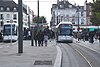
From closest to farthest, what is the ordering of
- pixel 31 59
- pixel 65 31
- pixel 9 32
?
1. pixel 31 59
2. pixel 65 31
3. pixel 9 32

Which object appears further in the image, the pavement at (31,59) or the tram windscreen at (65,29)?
the tram windscreen at (65,29)

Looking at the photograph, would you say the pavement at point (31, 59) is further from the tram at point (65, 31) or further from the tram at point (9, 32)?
the tram at point (9, 32)

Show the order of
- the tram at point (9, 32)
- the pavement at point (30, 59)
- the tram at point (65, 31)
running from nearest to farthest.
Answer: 1. the pavement at point (30, 59)
2. the tram at point (65, 31)
3. the tram at point (9, 32)

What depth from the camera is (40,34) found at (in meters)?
43.1

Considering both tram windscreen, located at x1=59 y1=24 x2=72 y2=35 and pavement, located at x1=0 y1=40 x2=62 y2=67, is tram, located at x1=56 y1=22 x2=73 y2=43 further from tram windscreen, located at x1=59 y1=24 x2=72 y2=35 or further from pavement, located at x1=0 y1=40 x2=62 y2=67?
pavement, located at x1=0 y1=40 x2=62 y2=67

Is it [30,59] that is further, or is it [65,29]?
[65,29]

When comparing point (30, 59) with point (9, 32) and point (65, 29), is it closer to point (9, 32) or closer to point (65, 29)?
point (65, 29)

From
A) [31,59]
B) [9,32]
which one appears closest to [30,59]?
[31,59]

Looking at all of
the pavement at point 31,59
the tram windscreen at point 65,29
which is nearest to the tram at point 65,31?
the tram windscreen at point 65,29

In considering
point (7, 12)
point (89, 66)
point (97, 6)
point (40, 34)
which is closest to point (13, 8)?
point (7, 12)

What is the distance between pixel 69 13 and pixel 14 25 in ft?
361

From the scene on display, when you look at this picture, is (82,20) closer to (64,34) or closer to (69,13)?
(69,13)

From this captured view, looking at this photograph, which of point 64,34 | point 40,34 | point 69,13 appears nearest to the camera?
point 40,34

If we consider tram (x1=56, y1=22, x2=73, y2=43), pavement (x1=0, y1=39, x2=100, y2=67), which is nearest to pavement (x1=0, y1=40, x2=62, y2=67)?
pavement (x1=0, y1=39, x2=100, y2=67)
